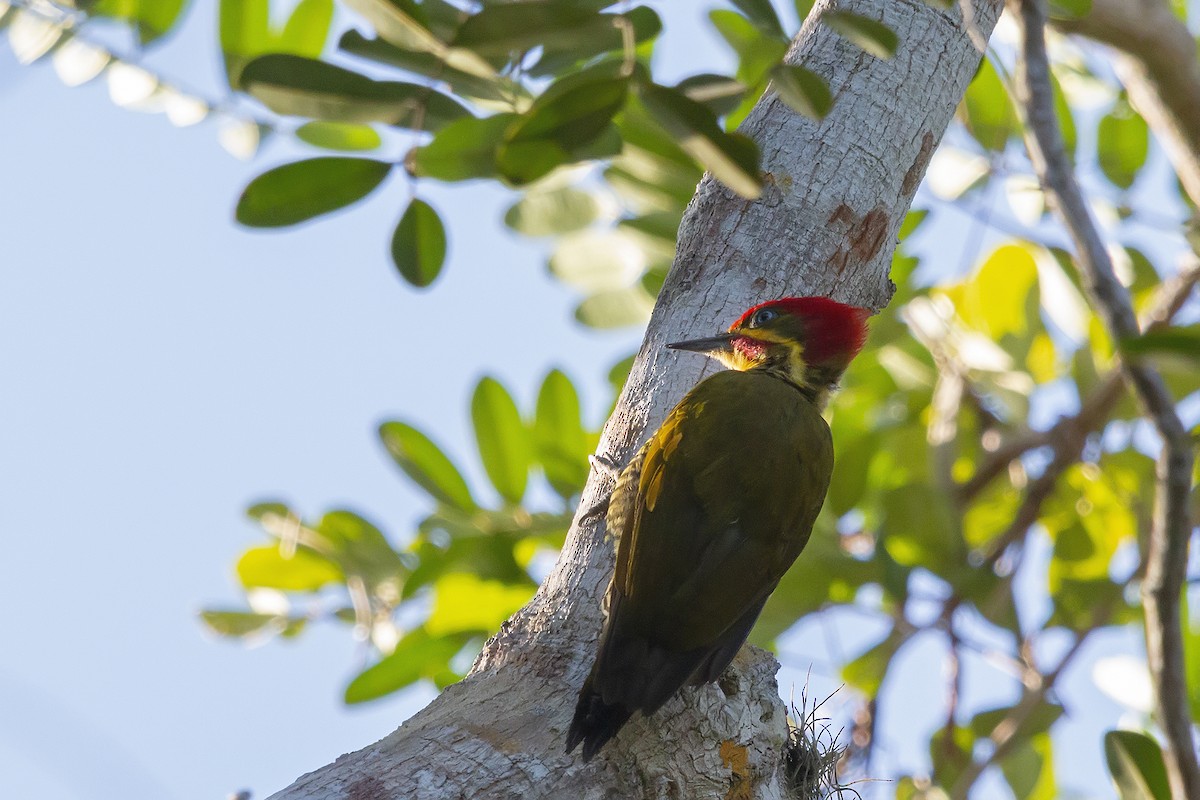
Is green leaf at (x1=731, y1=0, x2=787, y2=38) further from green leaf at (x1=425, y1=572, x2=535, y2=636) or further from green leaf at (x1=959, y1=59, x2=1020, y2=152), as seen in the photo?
green leaf at (x1=425, y1=572, x2=535, y2=636)

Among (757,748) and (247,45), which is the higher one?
(247,45)

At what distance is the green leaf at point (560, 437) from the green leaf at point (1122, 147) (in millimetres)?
2326

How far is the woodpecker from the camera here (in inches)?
97.3

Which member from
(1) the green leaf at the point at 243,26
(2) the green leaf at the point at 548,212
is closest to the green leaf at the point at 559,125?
(1) the green leaf at the point at 243,26

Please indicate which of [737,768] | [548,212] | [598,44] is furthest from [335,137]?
[737,768]

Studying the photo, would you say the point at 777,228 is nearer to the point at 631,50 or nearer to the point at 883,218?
the point at 883,218

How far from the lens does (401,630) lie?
14.9 ft

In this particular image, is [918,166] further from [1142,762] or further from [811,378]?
[1142,762]

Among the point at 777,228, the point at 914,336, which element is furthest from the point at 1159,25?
the point at 777,228

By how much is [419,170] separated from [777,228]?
2.74 ft

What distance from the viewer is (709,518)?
2838 mm

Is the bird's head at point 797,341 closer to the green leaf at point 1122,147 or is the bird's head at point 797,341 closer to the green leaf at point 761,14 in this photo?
the green leaf at point 761,14

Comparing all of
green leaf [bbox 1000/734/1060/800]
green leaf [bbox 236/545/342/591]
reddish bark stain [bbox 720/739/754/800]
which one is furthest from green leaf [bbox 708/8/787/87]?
green leaf [bbox 1000/734/1060/800]

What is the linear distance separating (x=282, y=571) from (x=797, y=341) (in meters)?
2.36
